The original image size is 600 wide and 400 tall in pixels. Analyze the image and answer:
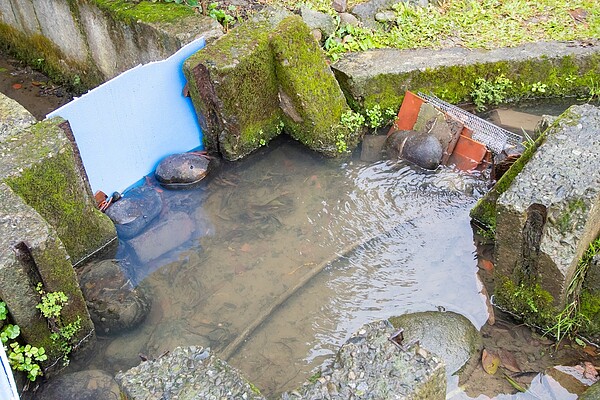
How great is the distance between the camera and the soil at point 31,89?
7.89 meters

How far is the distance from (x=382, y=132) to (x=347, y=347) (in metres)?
3.94

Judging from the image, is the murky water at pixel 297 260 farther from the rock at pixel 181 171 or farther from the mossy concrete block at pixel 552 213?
the mossy concrete block at pixel 552 213

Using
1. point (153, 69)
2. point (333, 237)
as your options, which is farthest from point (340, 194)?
point (153, 69)

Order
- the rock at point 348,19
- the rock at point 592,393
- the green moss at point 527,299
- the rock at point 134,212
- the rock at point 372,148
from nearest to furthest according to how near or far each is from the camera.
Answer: the rock at point 592,393 < the green moss at point 527,299 < the rock at point 134,212 < the rock at point 372,148 < the rock at point 348,19

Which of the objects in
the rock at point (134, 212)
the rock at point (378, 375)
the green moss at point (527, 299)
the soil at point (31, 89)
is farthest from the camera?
the soil at point (31, 89)

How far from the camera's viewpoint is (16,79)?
8.46 metres

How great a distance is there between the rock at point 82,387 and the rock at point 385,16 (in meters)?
5.31

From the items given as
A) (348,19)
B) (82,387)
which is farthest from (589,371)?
(348,19)

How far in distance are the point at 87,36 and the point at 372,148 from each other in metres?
3.70

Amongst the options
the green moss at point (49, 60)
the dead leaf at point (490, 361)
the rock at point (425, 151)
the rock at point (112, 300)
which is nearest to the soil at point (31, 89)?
the green moss at point (49, 60)

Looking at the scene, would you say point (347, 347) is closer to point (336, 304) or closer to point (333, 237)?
point (336, 304)

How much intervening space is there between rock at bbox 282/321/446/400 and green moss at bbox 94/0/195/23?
4774 mm

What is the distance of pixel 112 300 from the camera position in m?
5.02

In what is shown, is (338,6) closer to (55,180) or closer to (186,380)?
(55,180)
